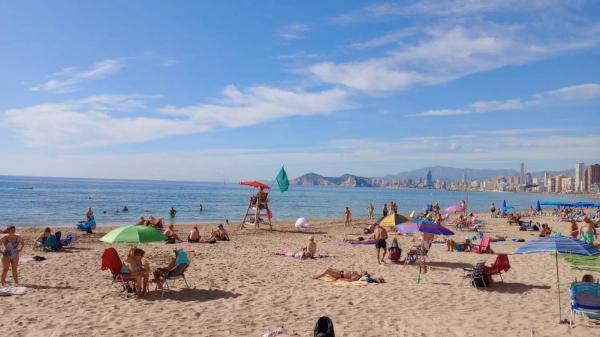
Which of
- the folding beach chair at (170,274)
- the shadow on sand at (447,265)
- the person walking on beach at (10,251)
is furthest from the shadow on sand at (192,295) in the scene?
the shadow on sand at (447,265)

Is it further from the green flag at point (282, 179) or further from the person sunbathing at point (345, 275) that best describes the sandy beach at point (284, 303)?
the green flag at point (282, 179)

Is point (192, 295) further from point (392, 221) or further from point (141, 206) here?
point (141, 206)

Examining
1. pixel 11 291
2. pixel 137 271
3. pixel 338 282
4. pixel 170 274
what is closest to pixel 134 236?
pixel 137 271

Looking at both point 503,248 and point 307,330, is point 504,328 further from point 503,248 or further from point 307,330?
point 503,248

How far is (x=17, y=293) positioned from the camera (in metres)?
8.65

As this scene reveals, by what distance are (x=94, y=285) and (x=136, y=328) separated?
3.43 m

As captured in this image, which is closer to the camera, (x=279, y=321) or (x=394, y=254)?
(x=279, y=321)

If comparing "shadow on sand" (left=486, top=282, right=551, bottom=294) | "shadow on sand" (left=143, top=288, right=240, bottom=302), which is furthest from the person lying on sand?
"shadow on sand" (left=143, top=288, right=240, bottom=302)

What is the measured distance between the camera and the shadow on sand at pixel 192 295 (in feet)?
28.2

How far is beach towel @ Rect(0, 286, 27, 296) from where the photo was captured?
28.2 feet

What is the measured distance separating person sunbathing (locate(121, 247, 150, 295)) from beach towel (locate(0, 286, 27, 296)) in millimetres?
1888

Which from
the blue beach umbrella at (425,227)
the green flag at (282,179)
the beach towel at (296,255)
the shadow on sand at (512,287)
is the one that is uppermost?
the green flag at (282,179)

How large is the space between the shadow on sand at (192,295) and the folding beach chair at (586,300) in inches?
223

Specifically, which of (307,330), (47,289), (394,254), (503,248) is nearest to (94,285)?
(47,289)
